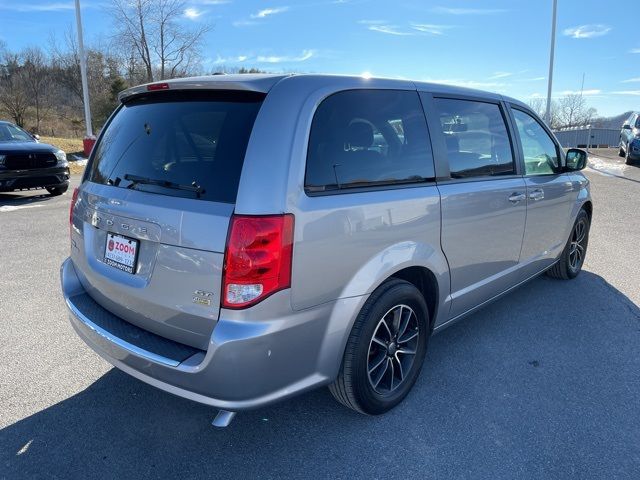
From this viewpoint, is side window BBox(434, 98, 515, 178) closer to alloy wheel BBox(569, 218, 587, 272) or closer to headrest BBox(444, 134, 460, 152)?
headrest BBox(444, 134, 460, 152)

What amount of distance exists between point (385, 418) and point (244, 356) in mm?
1137

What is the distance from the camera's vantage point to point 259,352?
2.09 metres

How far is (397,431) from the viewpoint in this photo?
267 centimetres

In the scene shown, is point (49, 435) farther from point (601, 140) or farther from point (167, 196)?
point (601, 140)

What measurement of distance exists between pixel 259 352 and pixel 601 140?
151 feet

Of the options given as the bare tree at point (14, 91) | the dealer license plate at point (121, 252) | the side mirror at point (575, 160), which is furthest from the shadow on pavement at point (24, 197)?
Answer: the bare tree at point (14, 91)

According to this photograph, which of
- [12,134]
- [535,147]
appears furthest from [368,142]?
[12,134]

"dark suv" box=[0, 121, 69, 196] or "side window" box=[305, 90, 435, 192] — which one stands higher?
"side window" box=[305, 90, 435, 192]

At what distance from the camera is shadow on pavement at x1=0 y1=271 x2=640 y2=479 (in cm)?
238

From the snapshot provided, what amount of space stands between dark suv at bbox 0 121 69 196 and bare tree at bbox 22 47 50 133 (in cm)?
2580

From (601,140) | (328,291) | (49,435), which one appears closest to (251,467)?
(328,291)

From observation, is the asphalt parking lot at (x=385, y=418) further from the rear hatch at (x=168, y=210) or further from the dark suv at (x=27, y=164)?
the dark suv at (x=27, y=164)

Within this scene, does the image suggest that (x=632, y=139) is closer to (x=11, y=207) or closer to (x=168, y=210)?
(x=11, y=207)

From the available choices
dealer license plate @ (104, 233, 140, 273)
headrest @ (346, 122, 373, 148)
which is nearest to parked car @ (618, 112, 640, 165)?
headrest @ (346, 122, 373, 148)
